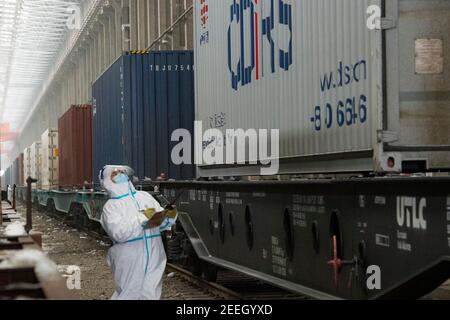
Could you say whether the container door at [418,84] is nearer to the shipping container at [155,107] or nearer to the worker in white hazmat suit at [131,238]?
the worker in white hazmat suit at [131,238]

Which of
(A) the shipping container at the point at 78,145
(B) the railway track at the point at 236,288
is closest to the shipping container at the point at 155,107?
(B) the railway track at the point at 236,288

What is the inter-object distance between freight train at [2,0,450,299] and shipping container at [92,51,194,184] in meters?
2.80

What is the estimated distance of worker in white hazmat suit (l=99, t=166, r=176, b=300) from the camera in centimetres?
647

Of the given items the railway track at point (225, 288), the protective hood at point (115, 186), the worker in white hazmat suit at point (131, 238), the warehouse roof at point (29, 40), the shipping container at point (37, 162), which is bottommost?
the railway track at point (225, 288)

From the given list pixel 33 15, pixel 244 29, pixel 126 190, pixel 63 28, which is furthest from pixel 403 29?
pixel 63 28

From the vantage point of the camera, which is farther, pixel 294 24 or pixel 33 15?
pixel 33 15

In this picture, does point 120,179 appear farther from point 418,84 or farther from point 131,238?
point 418,84

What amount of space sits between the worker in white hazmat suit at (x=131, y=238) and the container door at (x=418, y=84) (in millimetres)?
2045

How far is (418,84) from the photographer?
6375 millimetres

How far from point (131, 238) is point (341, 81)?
2.36 m

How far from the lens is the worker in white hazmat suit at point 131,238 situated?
6469mm

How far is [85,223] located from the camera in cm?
2442

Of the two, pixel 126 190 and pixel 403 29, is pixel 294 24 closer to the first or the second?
pixel 403 29

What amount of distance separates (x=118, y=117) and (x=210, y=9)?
609 cm
